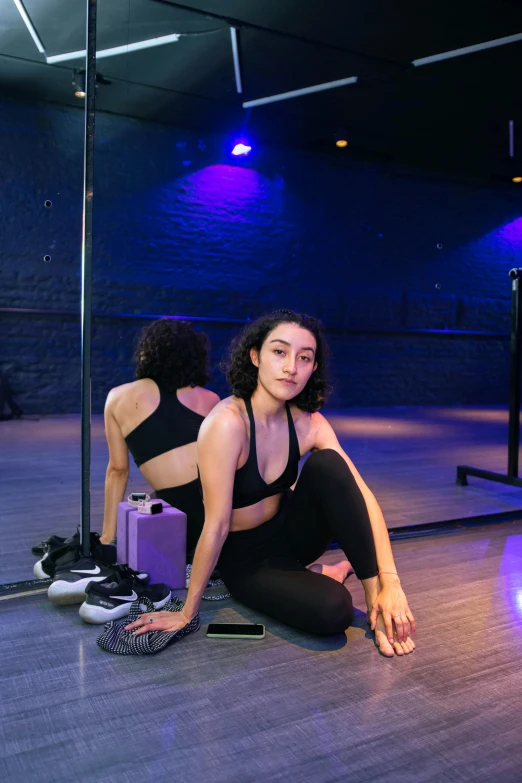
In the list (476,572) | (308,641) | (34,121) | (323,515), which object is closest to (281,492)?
(323,515)

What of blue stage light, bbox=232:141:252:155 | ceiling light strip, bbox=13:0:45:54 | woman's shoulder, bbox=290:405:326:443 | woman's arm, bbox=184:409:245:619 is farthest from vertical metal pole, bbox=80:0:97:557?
blue stage light, bbox=232:141:252:155

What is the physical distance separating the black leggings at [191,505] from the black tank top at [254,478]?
0.43 m

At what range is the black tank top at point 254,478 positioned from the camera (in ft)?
5.56

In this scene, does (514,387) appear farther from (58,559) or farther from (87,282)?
(58,559)

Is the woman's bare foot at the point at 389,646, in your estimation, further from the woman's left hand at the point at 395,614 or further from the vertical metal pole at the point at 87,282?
the vertical metal pole at the point at 87,282

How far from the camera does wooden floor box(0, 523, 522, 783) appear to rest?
3.65 ft

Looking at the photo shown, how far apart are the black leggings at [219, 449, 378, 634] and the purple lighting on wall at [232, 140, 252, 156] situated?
648 centimetres

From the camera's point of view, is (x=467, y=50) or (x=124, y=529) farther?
(x=467, y=50)

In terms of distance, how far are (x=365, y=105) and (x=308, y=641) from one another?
6.09 meters

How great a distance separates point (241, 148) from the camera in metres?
7.59

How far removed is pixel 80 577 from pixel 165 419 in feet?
1.93

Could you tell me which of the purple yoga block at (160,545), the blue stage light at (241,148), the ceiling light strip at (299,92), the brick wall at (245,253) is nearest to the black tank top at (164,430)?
the purple yoga block at (160,545)

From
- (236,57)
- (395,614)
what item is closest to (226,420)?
(395,614)

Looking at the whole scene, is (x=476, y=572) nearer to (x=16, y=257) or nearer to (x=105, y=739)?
(x=105, y=739)
